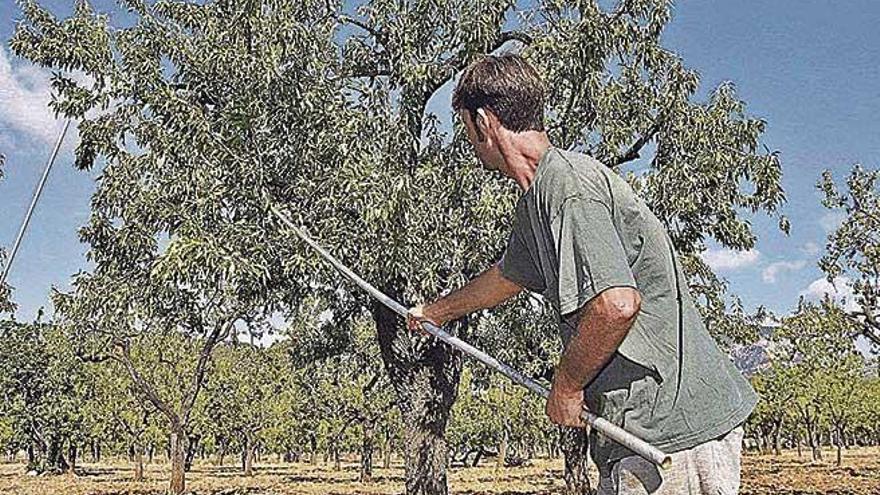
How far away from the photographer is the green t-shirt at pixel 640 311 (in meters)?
2.23

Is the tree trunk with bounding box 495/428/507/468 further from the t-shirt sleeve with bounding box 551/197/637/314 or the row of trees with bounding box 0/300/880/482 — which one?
the t-shirt sleeve with bounding box 551/197/637/314

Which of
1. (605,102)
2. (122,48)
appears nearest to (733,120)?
(605,102)

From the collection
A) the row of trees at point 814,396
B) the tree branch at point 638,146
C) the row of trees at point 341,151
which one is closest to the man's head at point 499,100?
the row of trees at point 341,151

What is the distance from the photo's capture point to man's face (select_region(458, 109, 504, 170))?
8.25 feet

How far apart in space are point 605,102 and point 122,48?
5762 millimetres

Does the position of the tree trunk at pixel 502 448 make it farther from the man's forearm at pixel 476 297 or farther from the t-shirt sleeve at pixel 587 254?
the t-shirt sleeve at pixel 587 254

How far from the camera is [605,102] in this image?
37.9 ft

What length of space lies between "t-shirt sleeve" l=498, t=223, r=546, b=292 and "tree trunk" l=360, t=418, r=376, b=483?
41.5m

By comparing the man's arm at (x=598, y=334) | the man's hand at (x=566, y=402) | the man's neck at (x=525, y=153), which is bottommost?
the man's hand at (x=566, y=402)

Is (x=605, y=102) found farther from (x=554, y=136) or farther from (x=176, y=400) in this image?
(x=176, y=400)

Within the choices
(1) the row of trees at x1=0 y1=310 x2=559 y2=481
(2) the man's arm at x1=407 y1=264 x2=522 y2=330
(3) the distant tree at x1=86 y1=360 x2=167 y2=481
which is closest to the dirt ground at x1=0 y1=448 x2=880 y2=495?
(3) the distant tree at x1=86 y1=360 x2=167 y2=481

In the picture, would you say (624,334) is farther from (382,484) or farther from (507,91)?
(382,484)

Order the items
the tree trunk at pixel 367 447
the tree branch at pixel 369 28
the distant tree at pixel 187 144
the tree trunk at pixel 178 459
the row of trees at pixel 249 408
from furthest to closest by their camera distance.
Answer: the row of trees at pixel 249 408
the tree trunk at pixel 367 447
the tree trunk at pixel 178 459
the tree branch at pixel 369 28
the distant tree at pixel 187 144

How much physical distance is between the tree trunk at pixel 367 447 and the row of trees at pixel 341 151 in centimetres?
3197
